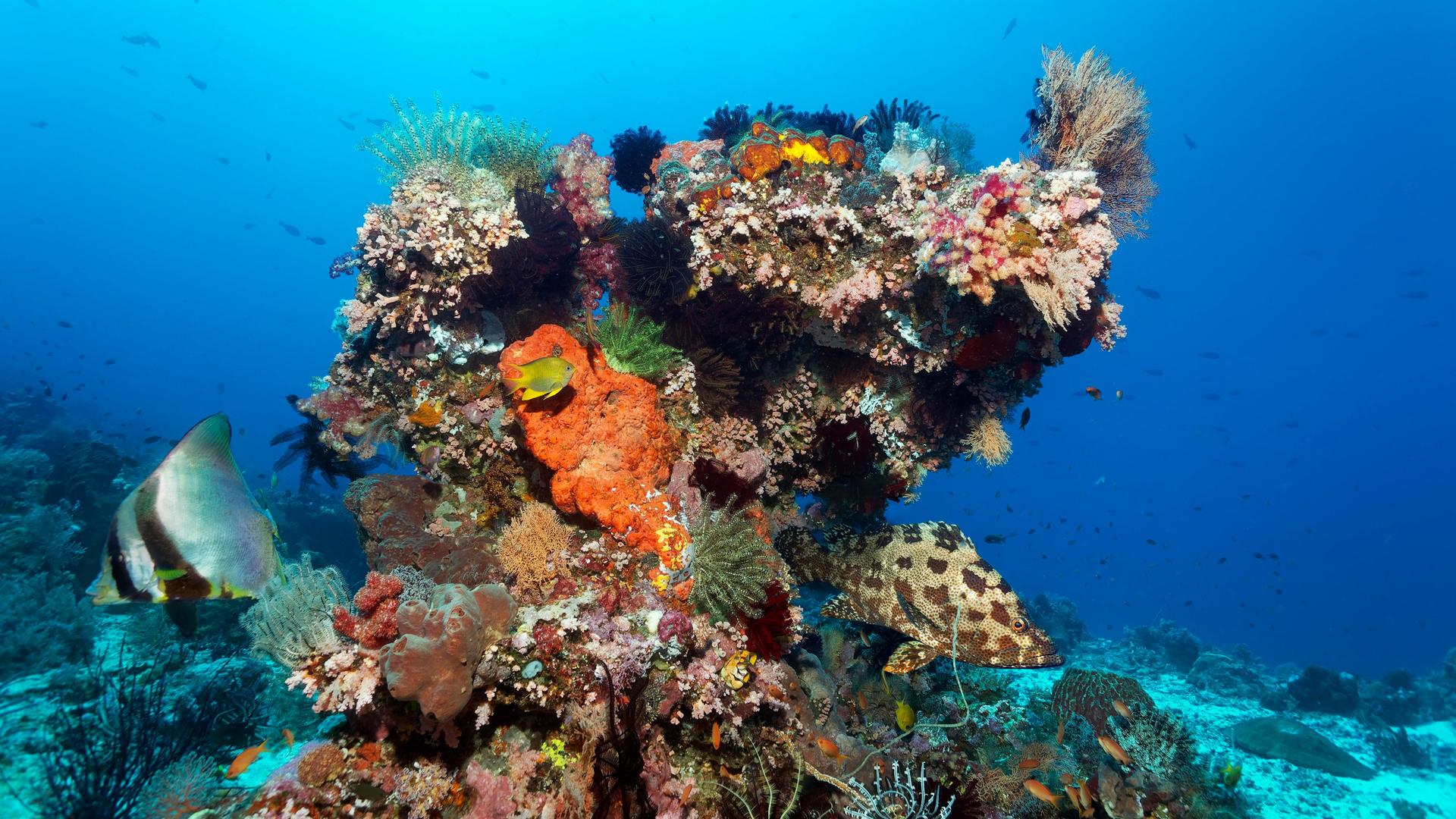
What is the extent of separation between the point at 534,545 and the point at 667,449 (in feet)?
4.69

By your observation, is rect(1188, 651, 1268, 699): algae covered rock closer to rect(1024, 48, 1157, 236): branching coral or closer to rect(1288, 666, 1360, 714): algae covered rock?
rect(1288, 666, 1360, 714): algae covered rock

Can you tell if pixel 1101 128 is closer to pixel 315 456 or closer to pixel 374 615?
pixel 374 615

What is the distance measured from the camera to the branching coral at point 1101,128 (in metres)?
5.87

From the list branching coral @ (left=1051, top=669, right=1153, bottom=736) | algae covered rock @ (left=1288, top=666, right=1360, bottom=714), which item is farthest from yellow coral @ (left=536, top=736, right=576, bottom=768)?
algae covered rock @ (left=1288, top=666, right=1360, bottom=714)

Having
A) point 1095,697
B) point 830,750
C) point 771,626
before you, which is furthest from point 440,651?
point 1095,697

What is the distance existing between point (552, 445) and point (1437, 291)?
440 feet

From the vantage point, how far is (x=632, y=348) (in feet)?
18.9

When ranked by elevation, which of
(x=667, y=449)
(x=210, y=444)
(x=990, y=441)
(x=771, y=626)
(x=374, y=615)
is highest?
(x=990, y=441)

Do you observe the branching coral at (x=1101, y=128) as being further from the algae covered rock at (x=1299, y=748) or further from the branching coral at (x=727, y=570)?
the algae covered rock at (x=1299, y=748)

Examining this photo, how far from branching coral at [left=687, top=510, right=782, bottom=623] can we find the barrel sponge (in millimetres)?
1589

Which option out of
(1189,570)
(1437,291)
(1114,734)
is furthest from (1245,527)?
(1114,734)

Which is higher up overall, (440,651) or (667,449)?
(667,449)

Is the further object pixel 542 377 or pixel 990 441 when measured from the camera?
pixel 990 441

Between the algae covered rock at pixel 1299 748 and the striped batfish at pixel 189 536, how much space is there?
61.7 ft
